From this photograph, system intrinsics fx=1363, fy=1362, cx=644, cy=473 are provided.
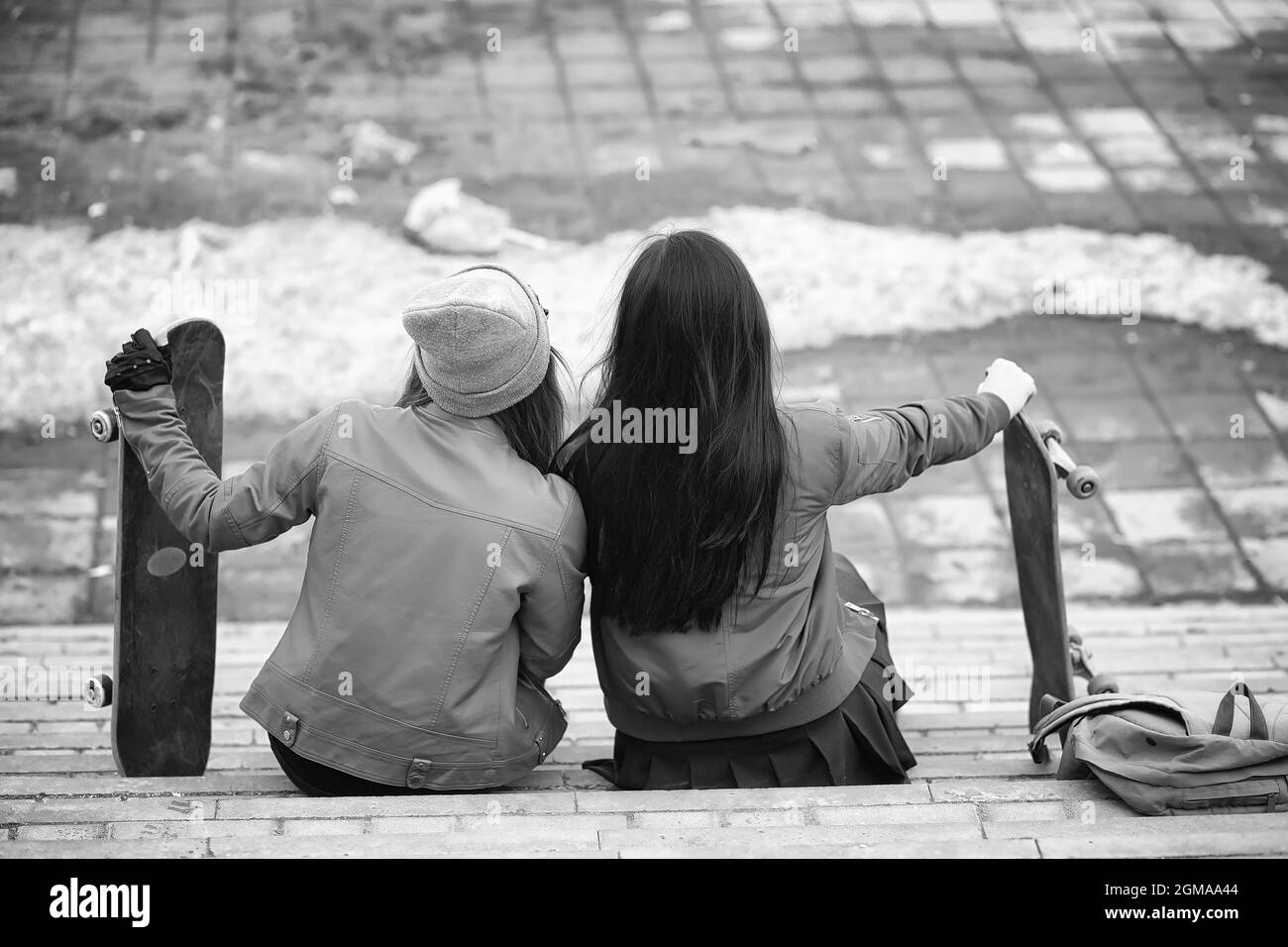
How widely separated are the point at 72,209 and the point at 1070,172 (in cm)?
487

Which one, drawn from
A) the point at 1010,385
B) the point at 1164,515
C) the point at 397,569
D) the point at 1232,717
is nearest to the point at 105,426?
the point at 397,569

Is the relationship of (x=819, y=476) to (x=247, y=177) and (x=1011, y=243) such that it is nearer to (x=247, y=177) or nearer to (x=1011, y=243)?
(x=1011, y=243)

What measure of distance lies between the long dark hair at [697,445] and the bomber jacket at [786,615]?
0.04 meters

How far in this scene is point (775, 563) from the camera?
2.45 metres

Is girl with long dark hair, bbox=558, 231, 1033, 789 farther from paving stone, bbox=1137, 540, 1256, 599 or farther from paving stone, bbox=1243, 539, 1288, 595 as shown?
paving stone, bbox=1243, 539, 1288, 595

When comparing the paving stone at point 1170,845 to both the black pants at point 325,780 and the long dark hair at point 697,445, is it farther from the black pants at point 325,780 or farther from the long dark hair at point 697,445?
the black pants at point 325,780

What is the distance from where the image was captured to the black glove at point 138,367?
2441 mm

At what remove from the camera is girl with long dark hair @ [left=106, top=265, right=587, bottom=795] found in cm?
230

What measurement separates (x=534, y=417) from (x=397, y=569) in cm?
37

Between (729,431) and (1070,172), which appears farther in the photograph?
(1070,172)

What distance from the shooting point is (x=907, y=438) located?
2.52 metres

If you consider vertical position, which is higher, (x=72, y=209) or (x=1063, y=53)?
(x=1063, y=53)

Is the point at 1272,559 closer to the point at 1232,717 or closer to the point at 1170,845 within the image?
the point at 1232,717
